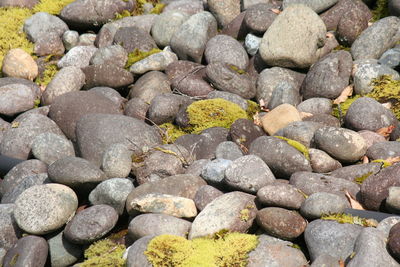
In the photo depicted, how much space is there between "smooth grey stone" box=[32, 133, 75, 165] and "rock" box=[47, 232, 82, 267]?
1.50 metres

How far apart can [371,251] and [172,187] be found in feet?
7.55

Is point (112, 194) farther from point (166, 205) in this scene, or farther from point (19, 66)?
point (19, 66)

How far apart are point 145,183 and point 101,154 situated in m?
1.18

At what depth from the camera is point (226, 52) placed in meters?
9.41

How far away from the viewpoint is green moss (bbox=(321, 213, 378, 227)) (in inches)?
213

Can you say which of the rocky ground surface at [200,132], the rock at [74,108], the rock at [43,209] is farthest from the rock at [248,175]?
the rock at [74,108]

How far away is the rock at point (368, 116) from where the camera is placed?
7289 mm

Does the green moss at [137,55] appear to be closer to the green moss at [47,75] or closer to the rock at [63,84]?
the rock at [63,84]

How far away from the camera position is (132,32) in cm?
1040

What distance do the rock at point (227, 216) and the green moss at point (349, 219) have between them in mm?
729

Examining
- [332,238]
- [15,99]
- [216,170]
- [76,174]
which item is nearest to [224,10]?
[15,99]

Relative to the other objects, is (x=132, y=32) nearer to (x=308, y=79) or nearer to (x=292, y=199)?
(x=308, y=79)

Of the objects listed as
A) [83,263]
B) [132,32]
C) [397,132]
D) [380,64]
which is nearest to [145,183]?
[83,263]

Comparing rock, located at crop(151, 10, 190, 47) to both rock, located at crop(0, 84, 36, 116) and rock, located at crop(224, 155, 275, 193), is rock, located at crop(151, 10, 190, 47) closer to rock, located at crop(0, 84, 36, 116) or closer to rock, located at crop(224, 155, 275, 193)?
rock, located at crop(0, 84, 36, 116)
